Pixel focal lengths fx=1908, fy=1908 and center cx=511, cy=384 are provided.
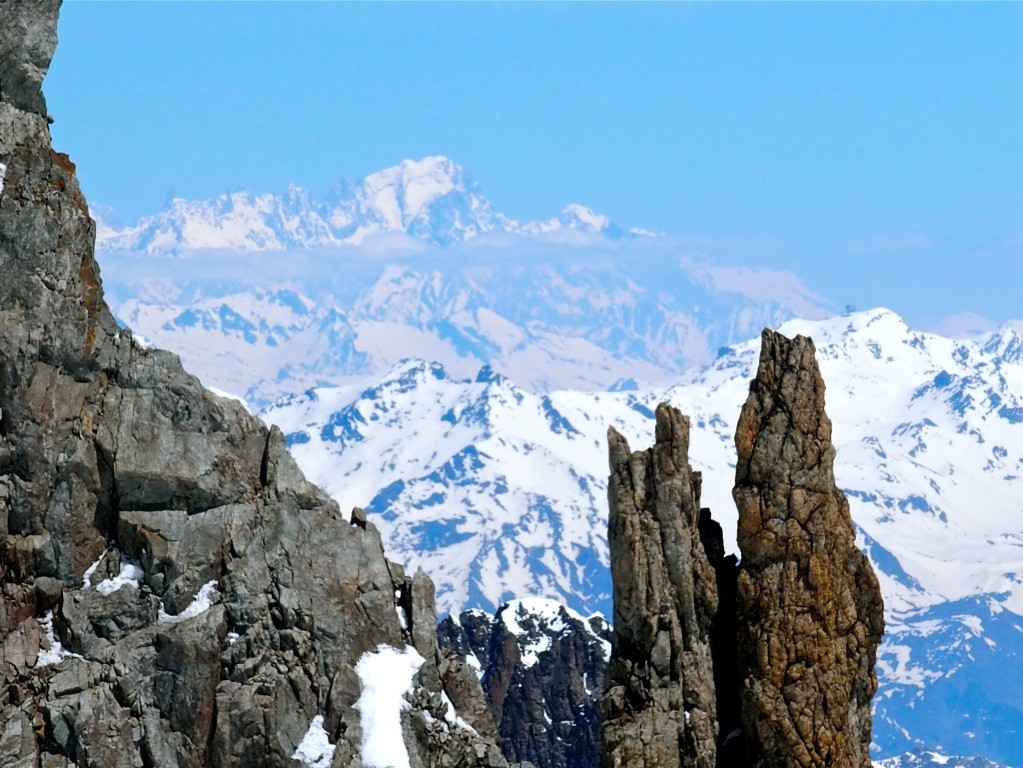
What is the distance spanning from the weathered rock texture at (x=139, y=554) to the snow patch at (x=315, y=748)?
0.97 ft

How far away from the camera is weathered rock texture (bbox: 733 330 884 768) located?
79.9 m

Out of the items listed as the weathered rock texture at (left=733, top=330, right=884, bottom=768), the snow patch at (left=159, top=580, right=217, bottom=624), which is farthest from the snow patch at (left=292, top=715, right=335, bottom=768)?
the weathered rock texture at (left=733, top=330, right=884, bottom=768)

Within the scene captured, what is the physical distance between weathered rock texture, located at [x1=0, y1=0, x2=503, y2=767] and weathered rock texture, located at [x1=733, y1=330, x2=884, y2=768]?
12.9 m

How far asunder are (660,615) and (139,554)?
22.1 meters

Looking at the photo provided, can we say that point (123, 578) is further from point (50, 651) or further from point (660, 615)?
point (660, 615)

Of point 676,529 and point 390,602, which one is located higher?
point 676,529

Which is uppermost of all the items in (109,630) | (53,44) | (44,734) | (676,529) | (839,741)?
(53,44)

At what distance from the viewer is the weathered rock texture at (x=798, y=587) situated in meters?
79.9

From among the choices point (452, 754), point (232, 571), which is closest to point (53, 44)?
point (232, 571)

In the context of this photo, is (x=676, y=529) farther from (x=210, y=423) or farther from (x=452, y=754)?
(x=210, y=423)

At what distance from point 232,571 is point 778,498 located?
23.3m

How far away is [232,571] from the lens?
79.8 meters

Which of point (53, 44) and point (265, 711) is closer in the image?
point (265, 711)

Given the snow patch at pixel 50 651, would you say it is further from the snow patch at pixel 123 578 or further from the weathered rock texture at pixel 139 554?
the snow patch at pixel 123 578
